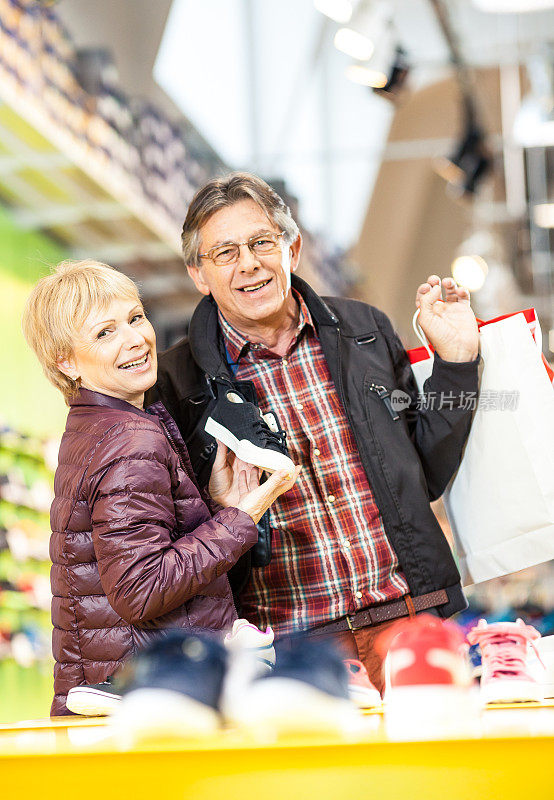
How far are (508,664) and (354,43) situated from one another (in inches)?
212

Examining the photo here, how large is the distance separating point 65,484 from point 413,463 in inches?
31.8

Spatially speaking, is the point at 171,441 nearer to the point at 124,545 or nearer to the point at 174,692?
the point at 124,545

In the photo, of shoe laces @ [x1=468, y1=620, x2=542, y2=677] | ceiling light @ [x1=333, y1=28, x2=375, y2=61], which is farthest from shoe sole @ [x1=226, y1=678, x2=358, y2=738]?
ceiling light @ [x1=333, y1=28, x2=375, y2=61]

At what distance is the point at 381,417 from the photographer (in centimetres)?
218

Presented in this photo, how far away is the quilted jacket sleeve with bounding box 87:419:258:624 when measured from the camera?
1.53m

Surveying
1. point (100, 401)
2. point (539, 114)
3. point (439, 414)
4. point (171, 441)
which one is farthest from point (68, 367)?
point (539, 114)

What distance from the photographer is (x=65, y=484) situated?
168 centimetres

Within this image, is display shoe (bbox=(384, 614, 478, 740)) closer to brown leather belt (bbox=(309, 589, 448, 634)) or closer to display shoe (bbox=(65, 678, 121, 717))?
display shoe (bbox=(65, 678, 121, 717))

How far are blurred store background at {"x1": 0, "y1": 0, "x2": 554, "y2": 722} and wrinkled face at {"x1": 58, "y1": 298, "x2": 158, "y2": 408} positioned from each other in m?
0.61

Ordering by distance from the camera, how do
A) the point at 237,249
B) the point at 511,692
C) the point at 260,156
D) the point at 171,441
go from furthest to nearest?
1. the point at 260,156
2. the point at 237,249
3. the point at 171,441
4. the point at 511,692

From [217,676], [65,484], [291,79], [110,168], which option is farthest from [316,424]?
[291,79]

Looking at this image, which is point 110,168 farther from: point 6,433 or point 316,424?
point 316,424

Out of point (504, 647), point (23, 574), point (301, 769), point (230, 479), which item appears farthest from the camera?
point (23, 574)

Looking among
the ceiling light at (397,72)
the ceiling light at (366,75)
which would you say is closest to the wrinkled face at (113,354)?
the ceiling light at (366,75)
